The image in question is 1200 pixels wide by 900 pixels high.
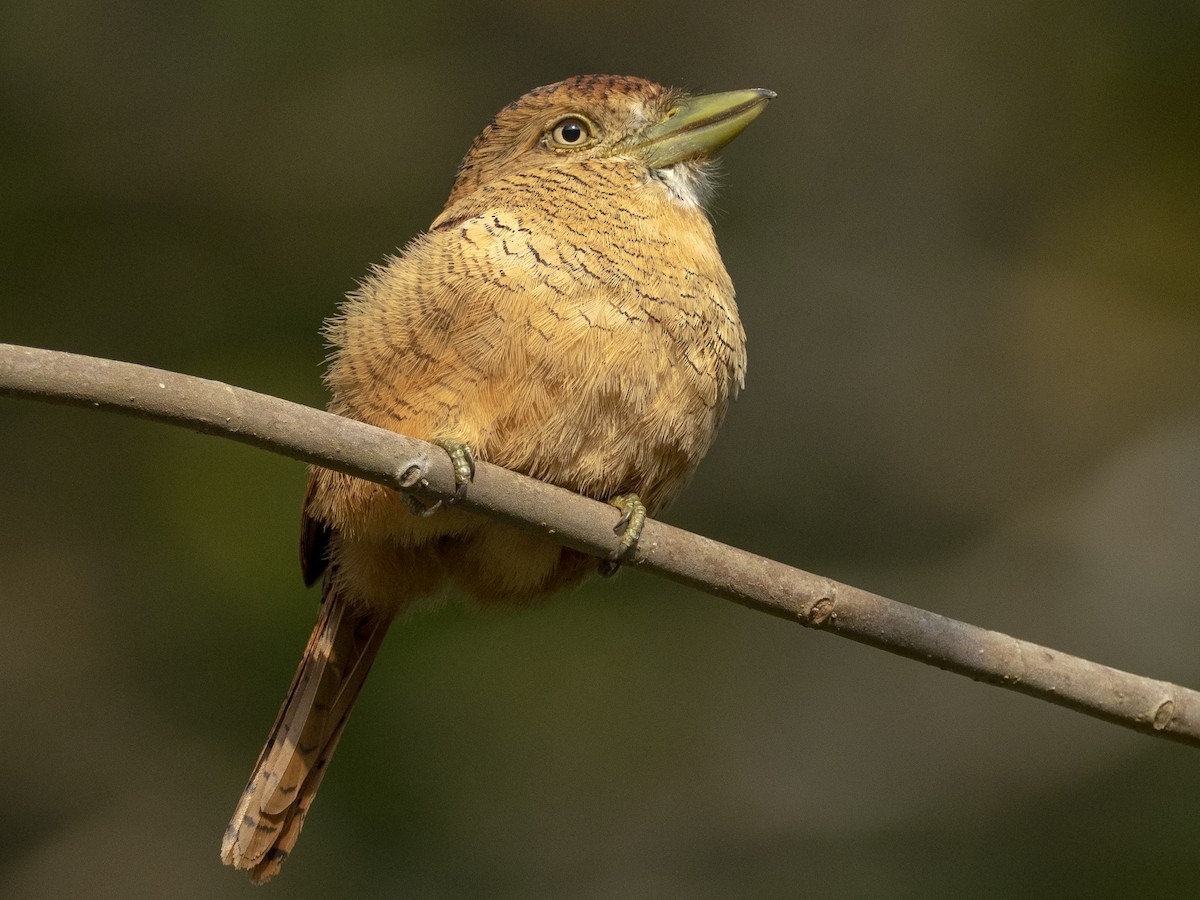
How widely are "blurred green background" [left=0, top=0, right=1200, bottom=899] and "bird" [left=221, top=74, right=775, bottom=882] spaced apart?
1656mm

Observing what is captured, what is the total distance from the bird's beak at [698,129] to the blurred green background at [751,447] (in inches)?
88.6

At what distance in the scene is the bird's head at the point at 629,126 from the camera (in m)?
3.71

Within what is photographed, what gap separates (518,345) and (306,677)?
1.09 metres

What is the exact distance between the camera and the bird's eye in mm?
3760

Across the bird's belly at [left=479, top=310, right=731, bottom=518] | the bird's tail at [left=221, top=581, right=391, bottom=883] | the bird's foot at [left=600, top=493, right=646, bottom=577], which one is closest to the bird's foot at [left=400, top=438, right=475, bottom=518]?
the bird's belly at [left=479, top=310, right=731, bottom=518]

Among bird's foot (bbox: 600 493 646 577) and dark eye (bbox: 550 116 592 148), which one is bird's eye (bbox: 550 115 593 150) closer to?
dark eye (bbox: 550 116 592 148)

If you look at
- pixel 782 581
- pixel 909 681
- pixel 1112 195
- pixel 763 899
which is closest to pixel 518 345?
pixel 782 581

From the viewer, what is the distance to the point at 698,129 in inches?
147

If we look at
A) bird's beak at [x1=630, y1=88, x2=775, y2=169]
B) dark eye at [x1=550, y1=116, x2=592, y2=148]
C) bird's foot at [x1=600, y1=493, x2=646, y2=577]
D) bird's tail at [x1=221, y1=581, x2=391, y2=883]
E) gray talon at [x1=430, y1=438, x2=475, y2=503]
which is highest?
bird's beak at [x1=630, y1=88, x2=775, y2=169]

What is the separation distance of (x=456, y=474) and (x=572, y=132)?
131 cm

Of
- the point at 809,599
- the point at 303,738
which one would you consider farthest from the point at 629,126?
the point at 303,738

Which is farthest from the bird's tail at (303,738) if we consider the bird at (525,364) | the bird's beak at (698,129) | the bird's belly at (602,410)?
the bird's beak at (698,129)

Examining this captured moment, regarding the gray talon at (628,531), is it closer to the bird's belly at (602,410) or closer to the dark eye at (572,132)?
the bird's belly at (602,410)

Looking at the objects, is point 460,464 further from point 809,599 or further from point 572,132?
point 572,132
